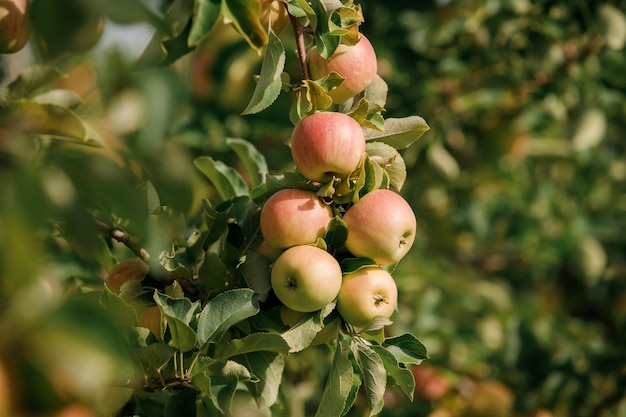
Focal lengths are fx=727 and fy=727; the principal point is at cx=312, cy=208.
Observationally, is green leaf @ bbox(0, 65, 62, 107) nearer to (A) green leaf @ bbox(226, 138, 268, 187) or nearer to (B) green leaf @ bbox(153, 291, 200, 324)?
(A) green leaf @ bbox(226, 138, 268, 187)

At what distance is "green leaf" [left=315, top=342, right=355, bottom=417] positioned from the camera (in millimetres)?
957

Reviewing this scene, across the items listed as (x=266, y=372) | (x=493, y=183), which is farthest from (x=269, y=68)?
(x=493, y=183)

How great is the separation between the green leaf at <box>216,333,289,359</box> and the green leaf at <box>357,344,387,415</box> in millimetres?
128

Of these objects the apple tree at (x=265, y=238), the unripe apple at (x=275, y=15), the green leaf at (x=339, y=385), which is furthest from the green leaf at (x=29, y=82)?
the green leaf at (x=339, y=385)

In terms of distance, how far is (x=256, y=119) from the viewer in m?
2.03

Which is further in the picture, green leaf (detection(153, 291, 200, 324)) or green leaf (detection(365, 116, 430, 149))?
green leaf (detection(365, 116, 430, 149))

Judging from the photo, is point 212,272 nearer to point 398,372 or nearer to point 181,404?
point 181,404

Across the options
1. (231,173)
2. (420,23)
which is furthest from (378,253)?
(420,23)

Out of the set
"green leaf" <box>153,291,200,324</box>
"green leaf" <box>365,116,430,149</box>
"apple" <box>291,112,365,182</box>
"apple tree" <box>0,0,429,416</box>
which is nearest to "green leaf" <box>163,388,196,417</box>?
"apple tree" <box>0,0,429,416</box>

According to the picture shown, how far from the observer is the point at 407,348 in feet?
3.42

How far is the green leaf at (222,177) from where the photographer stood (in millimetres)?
1208

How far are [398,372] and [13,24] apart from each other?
68cm

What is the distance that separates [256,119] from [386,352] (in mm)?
1179

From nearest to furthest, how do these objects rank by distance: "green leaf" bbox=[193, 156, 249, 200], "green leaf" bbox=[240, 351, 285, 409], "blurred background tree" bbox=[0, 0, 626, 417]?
"green leaf" bbox=[240, 351, 285, 409] → "green leaf" bbox=[193, 156, 249, 200] → "blurred background tree" bbox=[0, 0, 626, 417]
